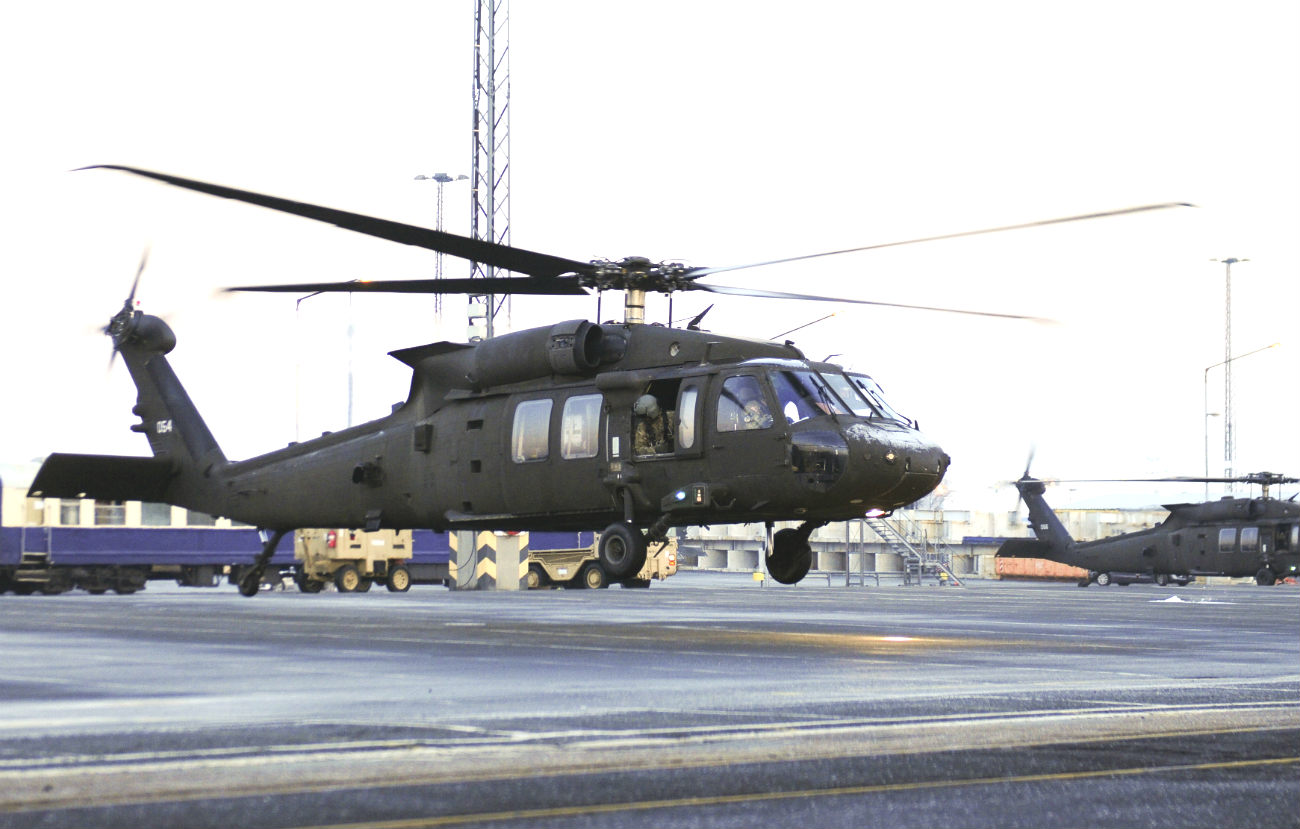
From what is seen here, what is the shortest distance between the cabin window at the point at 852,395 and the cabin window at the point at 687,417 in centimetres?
177

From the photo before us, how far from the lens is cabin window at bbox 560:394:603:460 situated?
20844mm

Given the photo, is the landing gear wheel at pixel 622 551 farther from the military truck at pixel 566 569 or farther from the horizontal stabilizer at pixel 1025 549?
the horizontal stabilizer at pixel 1025 549

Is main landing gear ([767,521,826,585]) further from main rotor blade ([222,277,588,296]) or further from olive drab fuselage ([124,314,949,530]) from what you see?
main rotor blade ([222,277,588,296])

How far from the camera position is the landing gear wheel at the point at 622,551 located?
20219 mm

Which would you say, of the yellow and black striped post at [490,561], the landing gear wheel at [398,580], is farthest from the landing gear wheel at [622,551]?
the landing gear wheel at [398,580]

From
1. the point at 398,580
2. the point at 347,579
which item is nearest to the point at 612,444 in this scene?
the point at 347,579

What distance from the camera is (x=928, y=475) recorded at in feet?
65.6

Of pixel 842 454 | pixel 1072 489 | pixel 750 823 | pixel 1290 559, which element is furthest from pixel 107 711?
pixel 1072 489

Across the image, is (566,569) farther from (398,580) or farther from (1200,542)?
(1200,542)

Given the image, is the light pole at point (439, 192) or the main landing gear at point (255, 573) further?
the light pole at point (439, 192)

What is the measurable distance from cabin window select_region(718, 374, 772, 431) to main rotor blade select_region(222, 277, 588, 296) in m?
2.96

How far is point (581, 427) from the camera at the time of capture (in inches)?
827

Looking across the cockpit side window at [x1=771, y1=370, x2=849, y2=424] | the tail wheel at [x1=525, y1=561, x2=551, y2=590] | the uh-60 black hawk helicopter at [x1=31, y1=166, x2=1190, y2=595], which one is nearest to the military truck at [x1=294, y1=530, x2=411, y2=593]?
the tail wheel at [x1=525, y1=561, x2=551, y2=590]

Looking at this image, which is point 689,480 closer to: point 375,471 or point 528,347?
point 528,347
